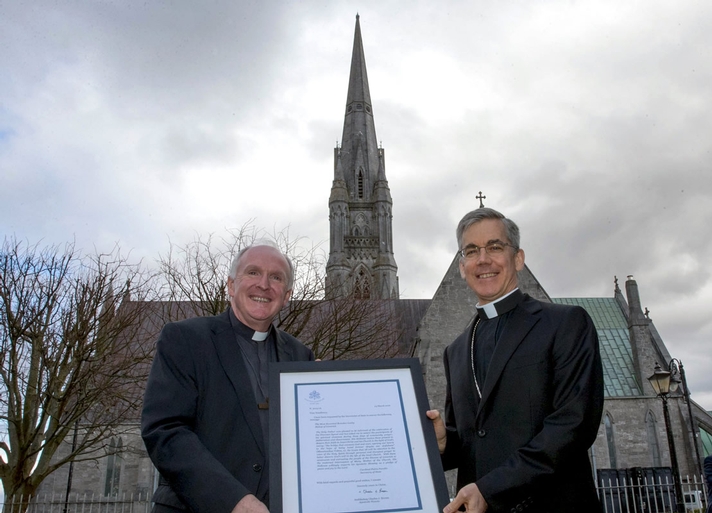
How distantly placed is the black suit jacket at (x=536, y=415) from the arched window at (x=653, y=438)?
2445cm

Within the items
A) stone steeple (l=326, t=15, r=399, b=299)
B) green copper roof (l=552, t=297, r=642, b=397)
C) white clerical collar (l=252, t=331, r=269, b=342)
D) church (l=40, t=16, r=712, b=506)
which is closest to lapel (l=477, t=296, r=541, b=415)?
white clerical collar (l=252, t=331, r=269, b=342)

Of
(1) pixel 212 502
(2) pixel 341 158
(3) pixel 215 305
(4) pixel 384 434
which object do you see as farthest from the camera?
(2) pixel 341 158

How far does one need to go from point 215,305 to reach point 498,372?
42.9 ft

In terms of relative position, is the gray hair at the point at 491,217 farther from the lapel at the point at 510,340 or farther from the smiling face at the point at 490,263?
the lapel at the point at 510,340

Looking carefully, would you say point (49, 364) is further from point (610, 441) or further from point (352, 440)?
point (610, 441)

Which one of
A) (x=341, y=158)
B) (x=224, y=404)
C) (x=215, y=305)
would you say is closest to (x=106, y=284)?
(x=215, y=305)

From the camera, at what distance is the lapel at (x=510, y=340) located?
3303 millimetres

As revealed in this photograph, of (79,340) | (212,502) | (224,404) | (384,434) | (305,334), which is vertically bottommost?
(212,502)

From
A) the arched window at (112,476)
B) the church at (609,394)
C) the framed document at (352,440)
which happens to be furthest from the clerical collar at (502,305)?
the arched window at (112,476)

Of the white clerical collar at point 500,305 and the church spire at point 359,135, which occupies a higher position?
the church spire at point 359,135

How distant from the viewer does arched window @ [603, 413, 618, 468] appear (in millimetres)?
23781

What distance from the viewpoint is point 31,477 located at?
14477mm

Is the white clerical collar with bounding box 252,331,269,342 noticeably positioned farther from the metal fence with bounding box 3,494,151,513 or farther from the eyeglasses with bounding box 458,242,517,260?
the metal fence with bounding box 3,494,151,513

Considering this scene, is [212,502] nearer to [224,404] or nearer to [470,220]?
[224,404]
